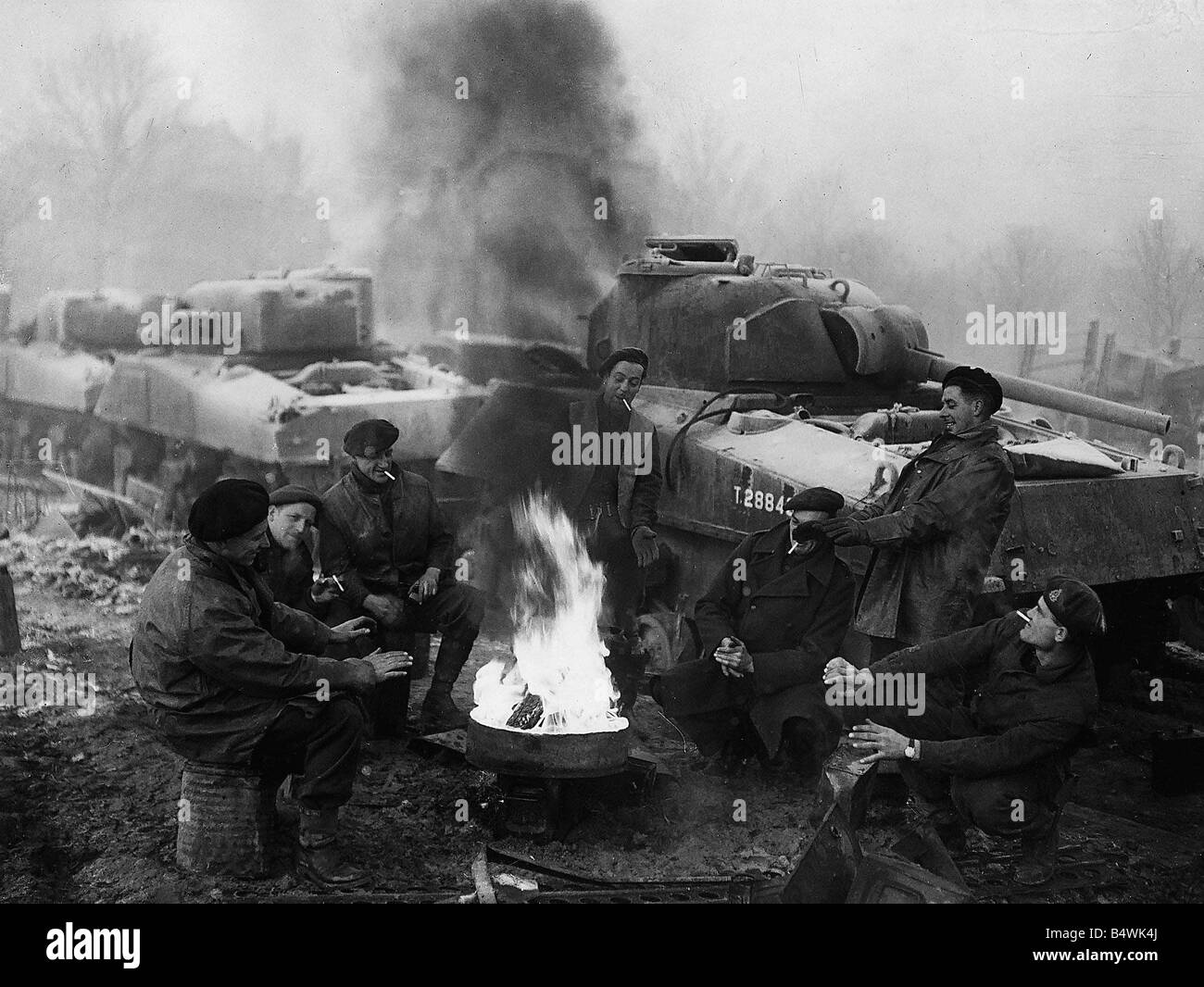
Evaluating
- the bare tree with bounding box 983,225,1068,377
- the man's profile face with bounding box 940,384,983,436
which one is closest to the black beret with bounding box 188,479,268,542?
the man's profile face with bounding box 940,384,983,436

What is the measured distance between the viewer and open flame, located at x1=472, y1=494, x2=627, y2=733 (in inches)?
211

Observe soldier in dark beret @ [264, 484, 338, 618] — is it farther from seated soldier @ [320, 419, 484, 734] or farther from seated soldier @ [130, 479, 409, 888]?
seated soldier @ [130, 479, 409, 888]

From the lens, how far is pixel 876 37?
7.92 meters

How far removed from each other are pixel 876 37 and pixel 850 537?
3537mm

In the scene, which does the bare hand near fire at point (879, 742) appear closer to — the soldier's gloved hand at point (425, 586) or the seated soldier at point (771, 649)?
the seated soldier at point (771, 649)

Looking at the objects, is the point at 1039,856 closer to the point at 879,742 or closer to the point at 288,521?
the point at 879,742

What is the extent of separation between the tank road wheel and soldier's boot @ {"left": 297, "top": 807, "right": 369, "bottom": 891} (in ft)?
18.7

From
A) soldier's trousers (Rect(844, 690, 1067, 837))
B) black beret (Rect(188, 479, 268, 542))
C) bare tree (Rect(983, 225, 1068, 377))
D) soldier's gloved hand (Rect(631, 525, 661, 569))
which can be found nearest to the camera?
black beret (Rect(188, 479, 268, 542))

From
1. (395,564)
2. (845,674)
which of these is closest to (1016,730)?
(845,674)

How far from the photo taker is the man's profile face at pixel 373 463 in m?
6.46

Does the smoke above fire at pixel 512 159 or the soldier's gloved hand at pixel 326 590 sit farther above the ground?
the smoke above fire at pixel 512 159

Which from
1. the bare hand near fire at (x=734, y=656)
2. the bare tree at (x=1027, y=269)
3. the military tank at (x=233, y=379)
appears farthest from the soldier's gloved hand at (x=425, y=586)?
the bare tree at (x=1027, y=269)
